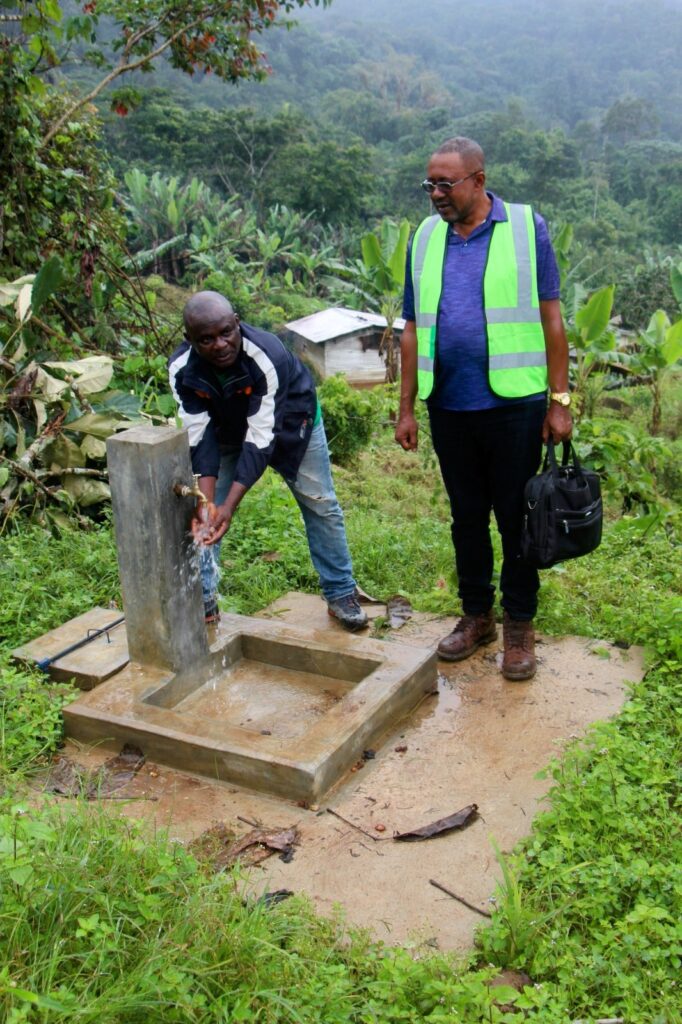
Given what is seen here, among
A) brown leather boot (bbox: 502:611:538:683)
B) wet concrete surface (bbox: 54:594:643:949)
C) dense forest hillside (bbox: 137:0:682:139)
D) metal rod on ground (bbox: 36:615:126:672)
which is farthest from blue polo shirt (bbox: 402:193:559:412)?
dense forest hillside (bbox: 137:0:682:139)

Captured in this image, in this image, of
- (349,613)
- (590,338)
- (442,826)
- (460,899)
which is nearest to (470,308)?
(349,613)

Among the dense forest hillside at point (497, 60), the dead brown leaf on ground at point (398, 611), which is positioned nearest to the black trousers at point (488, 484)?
the dead brown leaf on ground at point (398, 611)

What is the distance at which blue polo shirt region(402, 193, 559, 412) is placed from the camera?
3514 mm

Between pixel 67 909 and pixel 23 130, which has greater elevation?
pixel 23 130

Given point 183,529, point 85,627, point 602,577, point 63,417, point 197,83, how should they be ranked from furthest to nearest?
point 197,83
point 63,417
point 602,577
point 85,627
point 183,529

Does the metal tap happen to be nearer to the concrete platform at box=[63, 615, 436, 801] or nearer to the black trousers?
the concrete platform at box=[63, 615, 436, 801]

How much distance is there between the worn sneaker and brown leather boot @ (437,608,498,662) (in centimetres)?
41

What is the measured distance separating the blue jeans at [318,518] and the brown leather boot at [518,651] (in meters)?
0.81

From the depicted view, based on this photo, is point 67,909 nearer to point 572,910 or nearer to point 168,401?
point 572,910

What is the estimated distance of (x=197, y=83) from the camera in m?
61.7

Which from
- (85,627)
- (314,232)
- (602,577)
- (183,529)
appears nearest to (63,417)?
(85,627)

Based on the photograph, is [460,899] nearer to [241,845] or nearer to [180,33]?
[241,845]

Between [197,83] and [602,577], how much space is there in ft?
210

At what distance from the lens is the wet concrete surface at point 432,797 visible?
2.75 meters
